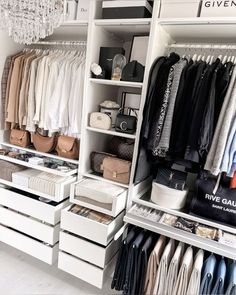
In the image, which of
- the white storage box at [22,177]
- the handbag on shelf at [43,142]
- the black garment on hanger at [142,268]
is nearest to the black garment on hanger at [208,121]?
the black garment on hanger at [142,268]

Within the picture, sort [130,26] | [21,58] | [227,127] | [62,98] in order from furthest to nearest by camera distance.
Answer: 1. [21,58]
2. [62,98]
3. [130,26]
4. [227,127]

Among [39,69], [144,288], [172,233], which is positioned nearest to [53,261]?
[144,288]

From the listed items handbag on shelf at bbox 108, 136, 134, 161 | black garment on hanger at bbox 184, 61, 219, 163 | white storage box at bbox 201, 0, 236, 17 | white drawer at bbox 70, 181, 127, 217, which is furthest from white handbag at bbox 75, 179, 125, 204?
white storage box at bbox 201, 0, 236, 17

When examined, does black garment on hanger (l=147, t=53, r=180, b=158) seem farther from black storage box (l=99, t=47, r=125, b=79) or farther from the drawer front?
the drawer front

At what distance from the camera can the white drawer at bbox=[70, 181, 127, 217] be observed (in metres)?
1.63

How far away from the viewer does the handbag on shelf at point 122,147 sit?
183cm

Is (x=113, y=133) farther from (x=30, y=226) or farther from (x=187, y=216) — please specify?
(x=30, y=226)

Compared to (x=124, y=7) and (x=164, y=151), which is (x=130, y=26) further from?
(x=164, y=151)

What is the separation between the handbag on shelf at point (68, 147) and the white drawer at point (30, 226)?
54 centimetres

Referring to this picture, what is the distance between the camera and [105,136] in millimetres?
2107

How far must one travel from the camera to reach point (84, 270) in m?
1.72

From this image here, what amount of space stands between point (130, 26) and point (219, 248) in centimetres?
151

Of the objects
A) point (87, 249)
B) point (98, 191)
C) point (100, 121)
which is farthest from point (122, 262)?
point (100, 121)

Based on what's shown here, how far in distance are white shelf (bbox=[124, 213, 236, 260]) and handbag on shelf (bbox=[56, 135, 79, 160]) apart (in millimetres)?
655
